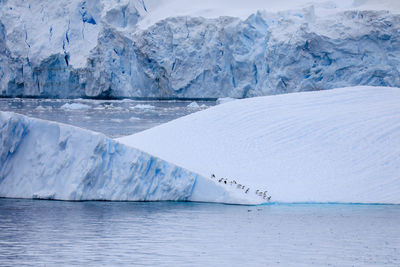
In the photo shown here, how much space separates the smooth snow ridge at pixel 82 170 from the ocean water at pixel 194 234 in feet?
0.79

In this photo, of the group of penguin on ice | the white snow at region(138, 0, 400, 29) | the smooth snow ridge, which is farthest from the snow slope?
the white snow at region(138, 0, 400, 29)

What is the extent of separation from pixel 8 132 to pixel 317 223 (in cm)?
474

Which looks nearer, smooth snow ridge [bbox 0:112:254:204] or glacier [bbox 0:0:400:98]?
smooth snow ridge [bbox 0:112:254:204]

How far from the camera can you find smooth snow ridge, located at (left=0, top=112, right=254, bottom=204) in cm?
862

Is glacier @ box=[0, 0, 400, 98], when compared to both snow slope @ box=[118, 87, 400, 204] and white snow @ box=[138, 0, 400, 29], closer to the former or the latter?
white snow @ box=[138, 0, 400, 29]

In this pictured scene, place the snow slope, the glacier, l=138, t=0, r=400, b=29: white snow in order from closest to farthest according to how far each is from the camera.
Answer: the snow slope < the glacier < l=138, t=0, r=400, b=29: white snow

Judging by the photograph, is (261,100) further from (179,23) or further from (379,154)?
(179,23)

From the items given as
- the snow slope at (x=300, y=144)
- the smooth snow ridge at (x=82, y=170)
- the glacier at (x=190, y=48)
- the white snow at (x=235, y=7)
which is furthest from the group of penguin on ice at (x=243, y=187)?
the white snow at (x=235, y=7)

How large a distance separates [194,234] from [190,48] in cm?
2848

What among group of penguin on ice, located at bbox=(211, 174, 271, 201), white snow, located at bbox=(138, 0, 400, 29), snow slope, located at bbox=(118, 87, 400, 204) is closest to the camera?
group of penguin on ice, located at bbox=(211, 174, 271, 201)

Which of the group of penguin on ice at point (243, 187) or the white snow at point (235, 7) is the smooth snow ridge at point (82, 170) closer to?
the group of penguin on ice at point (243, 187)

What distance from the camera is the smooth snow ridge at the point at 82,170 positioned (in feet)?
28.3

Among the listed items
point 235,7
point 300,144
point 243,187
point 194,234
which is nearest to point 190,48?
point 235,7

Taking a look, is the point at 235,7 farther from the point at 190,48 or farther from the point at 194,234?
the point at 194,234
